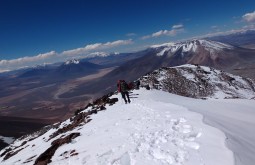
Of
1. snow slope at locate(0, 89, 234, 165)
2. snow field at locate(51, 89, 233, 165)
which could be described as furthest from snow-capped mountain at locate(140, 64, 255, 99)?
snow field at locate(51, 89, 233, 165)

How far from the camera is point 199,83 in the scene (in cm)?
6038

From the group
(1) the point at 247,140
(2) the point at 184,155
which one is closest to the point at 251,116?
(1) the point at 247,140

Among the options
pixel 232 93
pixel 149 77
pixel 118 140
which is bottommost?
pixel 232 93

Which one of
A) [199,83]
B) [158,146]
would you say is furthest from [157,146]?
[199,83]

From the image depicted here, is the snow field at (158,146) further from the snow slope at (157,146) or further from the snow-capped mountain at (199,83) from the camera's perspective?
the snow-capped mountain at (199,83)

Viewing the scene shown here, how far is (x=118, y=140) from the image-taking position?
1437 centimetres

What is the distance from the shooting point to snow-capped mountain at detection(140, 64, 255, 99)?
55438mm

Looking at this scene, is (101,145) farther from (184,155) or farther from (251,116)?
(251,116)

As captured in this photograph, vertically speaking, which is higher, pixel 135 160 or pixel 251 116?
pixel 135 160

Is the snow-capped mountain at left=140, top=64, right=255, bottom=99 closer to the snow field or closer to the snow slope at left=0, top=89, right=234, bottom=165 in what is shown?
the snow slope at left=0, top=89, right=234, bottom=165

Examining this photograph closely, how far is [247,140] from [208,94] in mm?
44619

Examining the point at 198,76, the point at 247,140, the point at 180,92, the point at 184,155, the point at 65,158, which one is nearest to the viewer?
the point at 184,155

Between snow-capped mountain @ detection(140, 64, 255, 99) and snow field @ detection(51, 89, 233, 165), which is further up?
snow field @ detection(51, 89, 233, 165)

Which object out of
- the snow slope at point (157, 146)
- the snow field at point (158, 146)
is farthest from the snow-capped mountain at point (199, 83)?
the snow field at point (158, 146)
